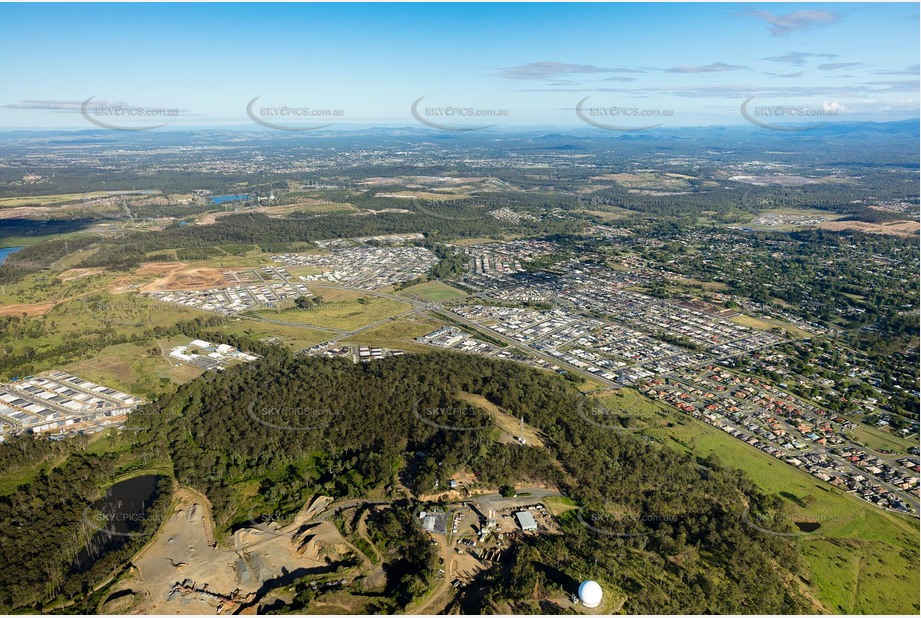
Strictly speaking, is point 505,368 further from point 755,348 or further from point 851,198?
point 851,198

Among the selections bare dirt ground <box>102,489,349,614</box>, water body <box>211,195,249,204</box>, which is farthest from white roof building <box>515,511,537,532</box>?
water body <box>211,195,249,204</box>
